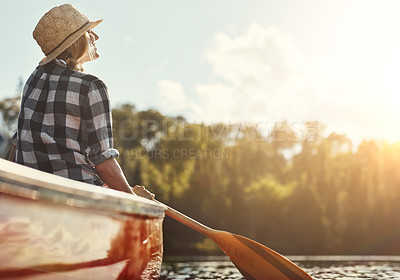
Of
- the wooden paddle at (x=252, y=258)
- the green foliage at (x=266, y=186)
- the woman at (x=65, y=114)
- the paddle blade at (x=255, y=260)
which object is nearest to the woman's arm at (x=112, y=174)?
the woman at (x=65, y=114)

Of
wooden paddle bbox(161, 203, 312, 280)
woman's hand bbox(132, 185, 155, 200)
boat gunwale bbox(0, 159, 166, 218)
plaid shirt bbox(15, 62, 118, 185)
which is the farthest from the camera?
wooden paddle bbox(161, 203, 312, 280)

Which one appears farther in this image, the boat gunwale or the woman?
the woman

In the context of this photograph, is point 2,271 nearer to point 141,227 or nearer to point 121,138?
point 141,227

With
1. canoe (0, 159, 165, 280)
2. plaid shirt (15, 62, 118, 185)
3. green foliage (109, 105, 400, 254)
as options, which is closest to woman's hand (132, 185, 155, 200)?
plaid shirt (15, 62, 118, 185)

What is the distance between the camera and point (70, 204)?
1859mm

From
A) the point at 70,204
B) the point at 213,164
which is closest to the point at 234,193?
the point at 213,164

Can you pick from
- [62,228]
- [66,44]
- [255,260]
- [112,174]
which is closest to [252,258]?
[255,260]

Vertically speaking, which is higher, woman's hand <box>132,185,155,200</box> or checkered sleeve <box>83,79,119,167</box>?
checkered sleeve <box>83,79,119,167</box>

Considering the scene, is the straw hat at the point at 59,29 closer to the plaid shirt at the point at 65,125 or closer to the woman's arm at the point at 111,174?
the plaid shirt at the point at 65,125

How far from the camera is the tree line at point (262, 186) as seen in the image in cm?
3044

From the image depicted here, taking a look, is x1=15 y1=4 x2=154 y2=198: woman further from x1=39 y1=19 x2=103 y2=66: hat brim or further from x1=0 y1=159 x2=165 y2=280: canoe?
x1=0 y1=159 x2=165 y2=280: canoe

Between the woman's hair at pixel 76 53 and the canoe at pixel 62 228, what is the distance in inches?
36.3

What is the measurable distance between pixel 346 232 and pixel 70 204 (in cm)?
3172

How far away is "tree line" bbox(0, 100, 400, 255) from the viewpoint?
30438 millimetres
